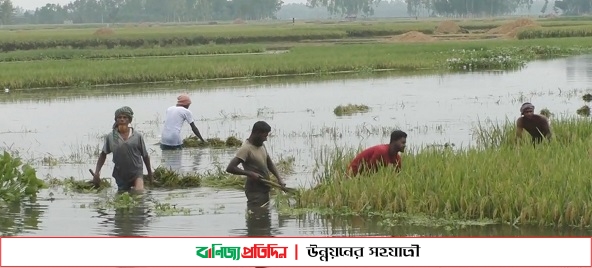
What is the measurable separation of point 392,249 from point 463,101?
19507 mm

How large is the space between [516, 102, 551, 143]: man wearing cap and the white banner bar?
22.8 feet

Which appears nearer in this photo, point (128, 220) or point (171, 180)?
point (128, 220)

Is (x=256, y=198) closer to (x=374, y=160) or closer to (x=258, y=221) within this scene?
(x=258, y=221)

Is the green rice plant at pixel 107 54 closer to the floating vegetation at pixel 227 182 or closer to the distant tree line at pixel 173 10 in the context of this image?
the floating vegetation at pixel 227 182

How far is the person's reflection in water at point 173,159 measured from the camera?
590 inches

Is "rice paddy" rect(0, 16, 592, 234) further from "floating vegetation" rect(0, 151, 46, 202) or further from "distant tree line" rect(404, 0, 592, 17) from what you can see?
"distant tree line" rect(404, 0, 592, 17)

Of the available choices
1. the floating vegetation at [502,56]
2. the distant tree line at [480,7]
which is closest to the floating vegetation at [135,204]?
the floating vegetation at [502,56]

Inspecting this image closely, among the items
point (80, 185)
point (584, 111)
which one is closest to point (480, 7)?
point (584, 111)

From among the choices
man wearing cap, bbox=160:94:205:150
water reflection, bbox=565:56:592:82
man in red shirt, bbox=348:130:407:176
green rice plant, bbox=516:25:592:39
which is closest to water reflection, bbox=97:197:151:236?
man in red shirt, bbox=348:130:407:176

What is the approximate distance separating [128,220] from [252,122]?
1090 cm

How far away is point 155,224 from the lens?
10422 mm

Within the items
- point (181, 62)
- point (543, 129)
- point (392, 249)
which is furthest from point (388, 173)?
point (181, 62)

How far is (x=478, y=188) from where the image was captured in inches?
386

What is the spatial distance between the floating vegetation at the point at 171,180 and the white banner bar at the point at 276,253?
650 cm
